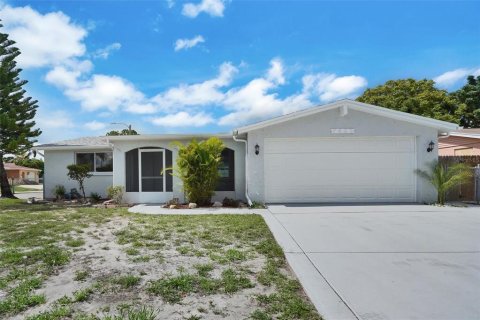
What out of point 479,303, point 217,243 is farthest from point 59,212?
point 479,303

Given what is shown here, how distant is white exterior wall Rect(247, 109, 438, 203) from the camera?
12227 millimetres

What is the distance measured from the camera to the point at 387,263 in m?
5.01

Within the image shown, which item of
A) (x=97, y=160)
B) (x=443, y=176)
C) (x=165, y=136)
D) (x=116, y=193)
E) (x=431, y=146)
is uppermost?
(x=165, y=136)

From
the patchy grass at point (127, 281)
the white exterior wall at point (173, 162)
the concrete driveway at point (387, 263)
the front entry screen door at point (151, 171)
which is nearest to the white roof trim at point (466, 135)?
the concrete driveway at point (387, 263)

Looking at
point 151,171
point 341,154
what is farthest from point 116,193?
point 341,154

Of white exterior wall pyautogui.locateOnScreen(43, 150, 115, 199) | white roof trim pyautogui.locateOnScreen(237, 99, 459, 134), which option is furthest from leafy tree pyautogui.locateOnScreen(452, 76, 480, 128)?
white exterior wall pyautogui.locateOnScreen(43, 150, 115, 199)

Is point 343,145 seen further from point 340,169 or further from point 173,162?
point 173,162

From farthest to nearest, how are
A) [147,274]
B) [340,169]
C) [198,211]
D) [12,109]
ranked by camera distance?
[12,109] → [340,169] → [198,211] → [147,274]

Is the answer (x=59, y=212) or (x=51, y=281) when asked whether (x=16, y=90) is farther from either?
(x=51, y=281)

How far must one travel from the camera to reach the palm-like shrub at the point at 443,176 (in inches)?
457

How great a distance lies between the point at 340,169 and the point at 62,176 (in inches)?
538

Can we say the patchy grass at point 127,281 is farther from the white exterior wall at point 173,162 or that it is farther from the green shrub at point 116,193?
the green shrub at point 116,193

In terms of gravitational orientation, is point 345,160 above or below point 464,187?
above

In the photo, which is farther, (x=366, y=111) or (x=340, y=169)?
(x=340, y=169)
